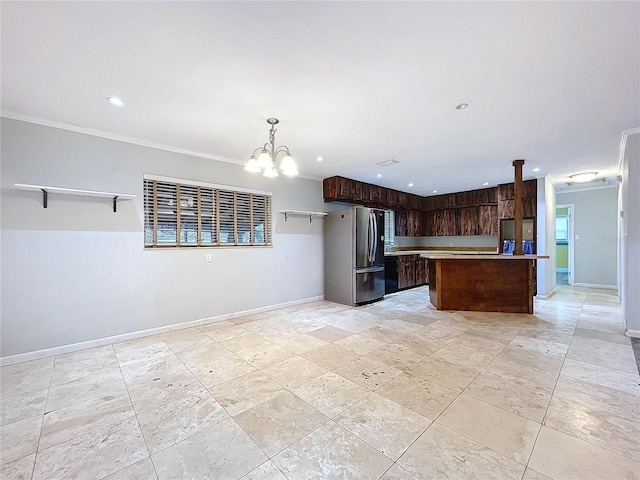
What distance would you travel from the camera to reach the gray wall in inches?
260

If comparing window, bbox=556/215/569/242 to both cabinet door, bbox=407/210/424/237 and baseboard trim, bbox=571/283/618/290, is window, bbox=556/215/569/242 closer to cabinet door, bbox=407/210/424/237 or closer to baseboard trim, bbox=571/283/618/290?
baseboard trim, bbox=571/283/618/290

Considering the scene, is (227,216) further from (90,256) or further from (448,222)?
(448,222)

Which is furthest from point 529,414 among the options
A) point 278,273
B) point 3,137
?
point 3,137

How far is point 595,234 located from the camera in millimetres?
6785

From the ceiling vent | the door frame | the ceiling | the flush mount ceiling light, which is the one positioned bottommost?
the door frame

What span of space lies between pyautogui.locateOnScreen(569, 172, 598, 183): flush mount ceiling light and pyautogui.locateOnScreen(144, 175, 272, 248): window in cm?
629

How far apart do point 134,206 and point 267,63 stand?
269 cm

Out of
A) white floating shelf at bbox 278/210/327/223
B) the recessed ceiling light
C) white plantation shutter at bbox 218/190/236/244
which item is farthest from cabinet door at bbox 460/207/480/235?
the recessed ceiling light

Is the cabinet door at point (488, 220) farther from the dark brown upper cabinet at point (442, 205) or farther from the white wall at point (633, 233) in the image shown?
the white wall at point (633, 233)

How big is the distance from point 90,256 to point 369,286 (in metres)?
4.42

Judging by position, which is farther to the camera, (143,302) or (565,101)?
(143,302)

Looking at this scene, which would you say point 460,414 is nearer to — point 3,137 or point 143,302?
point 143,302

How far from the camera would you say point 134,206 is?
140 inches

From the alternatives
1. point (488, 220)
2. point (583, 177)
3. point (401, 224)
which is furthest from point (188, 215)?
point (583, 177)
